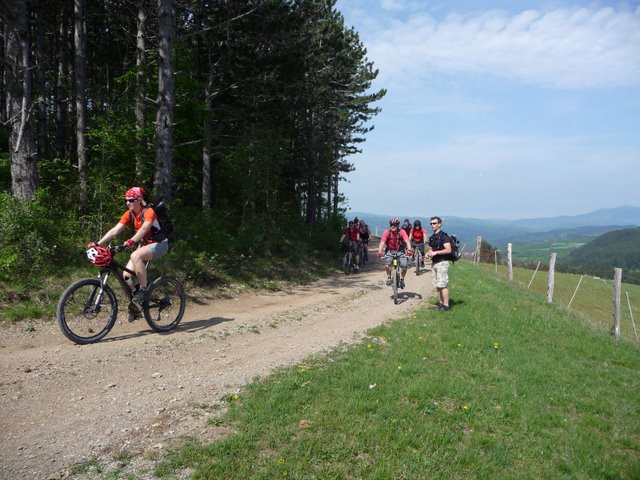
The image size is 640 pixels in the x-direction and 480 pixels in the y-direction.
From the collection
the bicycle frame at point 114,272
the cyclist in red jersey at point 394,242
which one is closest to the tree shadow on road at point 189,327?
the bicycle frame at point 114,272

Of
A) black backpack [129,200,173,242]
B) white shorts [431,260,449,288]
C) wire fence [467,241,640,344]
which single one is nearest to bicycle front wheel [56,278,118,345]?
black backpack [129,200,173,242]

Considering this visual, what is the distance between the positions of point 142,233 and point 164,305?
151cm

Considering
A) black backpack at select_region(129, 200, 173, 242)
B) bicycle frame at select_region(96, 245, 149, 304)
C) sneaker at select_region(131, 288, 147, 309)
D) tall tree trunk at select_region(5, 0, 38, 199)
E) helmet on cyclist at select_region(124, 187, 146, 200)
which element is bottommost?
sneaker at select_region(131, 288, 147, 309)

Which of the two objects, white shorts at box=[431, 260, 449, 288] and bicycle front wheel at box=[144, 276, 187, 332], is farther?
white shorts at box=[431, 260, 449, 288]

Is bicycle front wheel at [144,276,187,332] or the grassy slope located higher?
bicycle front wheel at [144,276,187,332]

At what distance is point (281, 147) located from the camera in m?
18.6

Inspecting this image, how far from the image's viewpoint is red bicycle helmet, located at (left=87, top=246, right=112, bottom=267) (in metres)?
6.46

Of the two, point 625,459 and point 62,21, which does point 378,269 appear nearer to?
point 625,459

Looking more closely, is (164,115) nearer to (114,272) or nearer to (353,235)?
(114,272)

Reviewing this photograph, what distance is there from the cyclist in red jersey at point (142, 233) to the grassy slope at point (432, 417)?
3.03 m

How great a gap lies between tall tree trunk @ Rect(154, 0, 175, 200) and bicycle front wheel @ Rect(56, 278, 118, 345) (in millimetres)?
5684

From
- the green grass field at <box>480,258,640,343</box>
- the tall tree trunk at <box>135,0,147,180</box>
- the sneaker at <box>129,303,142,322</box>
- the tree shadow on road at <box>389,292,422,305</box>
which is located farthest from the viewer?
the green grass field at <box>480,258,640,343</box>

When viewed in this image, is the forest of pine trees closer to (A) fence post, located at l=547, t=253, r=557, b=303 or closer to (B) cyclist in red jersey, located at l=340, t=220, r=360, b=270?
(B) cyclist in red jersey, located at l=340, t=220, r=360, b=270

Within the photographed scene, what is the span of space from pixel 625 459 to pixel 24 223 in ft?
37.1
